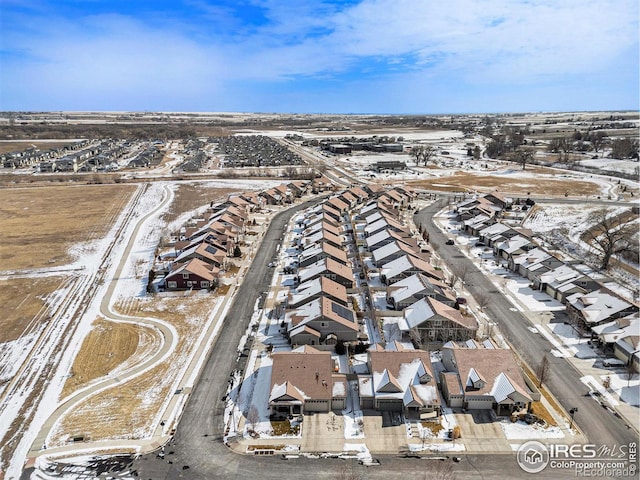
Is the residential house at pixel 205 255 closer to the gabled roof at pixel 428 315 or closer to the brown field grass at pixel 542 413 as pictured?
the gabled roof at pixel 428 315

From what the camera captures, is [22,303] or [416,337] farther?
[22,303]

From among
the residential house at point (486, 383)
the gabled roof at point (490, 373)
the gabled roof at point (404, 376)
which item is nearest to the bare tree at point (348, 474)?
the gabled roof at point (404, 376)

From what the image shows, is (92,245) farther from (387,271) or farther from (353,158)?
(353,158)

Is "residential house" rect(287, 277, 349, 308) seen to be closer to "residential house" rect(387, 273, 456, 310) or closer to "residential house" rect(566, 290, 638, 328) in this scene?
"residential house" rect(387, 273, 456, 310)

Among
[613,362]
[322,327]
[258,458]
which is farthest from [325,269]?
[613,362]

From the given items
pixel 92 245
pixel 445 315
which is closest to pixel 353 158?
pixel 92 245

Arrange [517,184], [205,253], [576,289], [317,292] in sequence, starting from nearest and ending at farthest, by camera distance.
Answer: [317,292]
[576,289]
[205,253]
[517,184]

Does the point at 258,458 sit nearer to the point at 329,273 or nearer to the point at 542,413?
the point at 542,413

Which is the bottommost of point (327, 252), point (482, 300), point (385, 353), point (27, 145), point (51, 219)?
point (482, 300)
